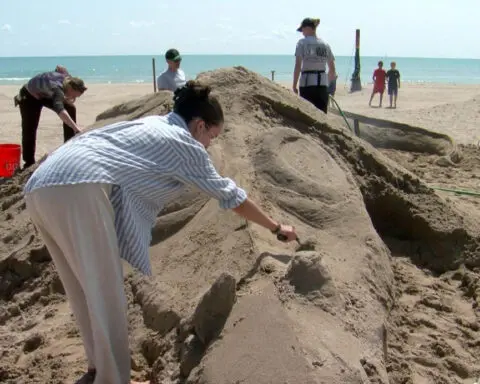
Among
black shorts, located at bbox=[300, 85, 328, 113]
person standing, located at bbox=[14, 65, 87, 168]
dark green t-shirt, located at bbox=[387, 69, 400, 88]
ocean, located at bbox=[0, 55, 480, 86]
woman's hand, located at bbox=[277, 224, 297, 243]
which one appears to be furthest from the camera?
ocean, located at bbox=[0, 55, 480, 86]

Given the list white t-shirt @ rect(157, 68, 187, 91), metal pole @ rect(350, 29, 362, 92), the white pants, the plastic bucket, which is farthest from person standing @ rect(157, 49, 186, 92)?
metal pole @ rect(350, 29, 362, 92)

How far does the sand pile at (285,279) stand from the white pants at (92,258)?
309 mm

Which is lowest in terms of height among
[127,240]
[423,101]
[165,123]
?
[423,101]

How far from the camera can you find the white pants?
7.31 ft

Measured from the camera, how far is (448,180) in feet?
21.9

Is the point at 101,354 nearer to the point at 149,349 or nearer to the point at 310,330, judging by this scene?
the point at 149,349

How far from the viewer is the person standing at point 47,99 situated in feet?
18.4

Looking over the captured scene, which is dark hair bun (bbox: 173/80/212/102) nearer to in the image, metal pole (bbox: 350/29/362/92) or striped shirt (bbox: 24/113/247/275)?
striped shirt (bbox: 24/113/247/275)

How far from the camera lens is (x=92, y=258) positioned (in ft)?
7.50

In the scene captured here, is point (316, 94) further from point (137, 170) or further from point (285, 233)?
point (137, 170)

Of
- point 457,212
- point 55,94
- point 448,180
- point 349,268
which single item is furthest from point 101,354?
point 448,180

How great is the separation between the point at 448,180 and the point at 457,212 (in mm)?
2126

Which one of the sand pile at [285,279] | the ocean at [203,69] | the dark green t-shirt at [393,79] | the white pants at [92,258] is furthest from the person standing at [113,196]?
the ocean at [203,69]

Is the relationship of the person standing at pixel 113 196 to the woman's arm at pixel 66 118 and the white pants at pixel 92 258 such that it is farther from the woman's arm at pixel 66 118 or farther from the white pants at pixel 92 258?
the woman's arm at pixel 66 118
